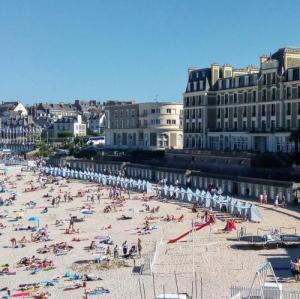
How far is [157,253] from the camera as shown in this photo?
26.5 m

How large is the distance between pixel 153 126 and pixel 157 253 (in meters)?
53.8

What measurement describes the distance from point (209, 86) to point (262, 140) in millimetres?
12156

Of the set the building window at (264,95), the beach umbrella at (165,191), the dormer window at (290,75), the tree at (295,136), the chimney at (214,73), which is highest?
the chimney at (214,73)

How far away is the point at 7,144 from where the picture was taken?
494 feet

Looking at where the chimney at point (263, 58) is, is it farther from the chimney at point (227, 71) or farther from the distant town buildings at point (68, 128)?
the distant town buildings at point (68, 128)

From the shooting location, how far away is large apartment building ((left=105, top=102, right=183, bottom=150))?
79625mm

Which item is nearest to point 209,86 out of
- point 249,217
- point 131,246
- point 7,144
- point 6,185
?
point 6,185

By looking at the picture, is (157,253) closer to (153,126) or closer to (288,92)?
(288,92)

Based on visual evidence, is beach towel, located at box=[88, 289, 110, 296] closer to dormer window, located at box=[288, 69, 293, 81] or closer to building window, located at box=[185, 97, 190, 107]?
dormer window, located at box=[288, 69, 293, 81]

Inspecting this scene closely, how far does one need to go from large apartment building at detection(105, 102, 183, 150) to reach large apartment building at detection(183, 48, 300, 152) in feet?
24.2

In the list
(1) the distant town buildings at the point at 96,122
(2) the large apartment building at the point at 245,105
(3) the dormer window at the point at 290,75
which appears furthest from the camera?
(1) the distant town buildings at the point at 96,122

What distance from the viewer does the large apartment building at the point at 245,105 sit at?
2219 inches

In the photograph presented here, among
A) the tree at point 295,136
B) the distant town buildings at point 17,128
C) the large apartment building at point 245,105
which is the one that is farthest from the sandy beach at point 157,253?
the distant town buildings at point 17,128

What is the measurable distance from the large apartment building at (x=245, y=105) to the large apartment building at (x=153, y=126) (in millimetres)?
7384
